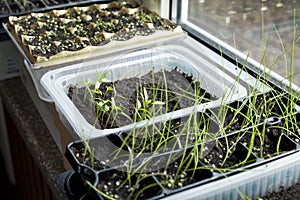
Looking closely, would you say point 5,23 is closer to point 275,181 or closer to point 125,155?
point 125,155

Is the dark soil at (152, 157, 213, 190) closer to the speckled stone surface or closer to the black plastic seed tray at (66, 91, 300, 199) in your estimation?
the black plastic seed tray at (66, 91, 300, 199)

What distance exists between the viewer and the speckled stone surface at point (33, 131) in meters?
1.13

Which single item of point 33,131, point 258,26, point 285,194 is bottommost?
point 33,131

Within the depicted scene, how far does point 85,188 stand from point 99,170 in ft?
0.12

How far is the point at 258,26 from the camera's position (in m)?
1.07

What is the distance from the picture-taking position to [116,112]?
0.95m

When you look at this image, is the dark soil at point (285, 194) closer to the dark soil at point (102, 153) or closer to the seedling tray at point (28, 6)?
the dark soil at point (102, 153)

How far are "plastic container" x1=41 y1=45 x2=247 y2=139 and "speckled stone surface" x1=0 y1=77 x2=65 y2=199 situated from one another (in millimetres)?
196

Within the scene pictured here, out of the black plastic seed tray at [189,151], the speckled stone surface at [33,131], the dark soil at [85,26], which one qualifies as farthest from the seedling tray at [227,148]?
the dark soil at [85,26]

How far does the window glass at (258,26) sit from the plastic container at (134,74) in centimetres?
10

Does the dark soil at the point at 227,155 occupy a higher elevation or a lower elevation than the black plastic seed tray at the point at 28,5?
lower

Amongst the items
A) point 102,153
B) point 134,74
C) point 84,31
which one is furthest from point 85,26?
point 102,153

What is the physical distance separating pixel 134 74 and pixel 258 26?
11.8 inches

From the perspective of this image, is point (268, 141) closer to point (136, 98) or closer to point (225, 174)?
point (225, 174)
